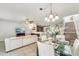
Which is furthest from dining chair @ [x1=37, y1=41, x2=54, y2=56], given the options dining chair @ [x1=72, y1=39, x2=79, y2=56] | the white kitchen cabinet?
the white kitchen cabinet

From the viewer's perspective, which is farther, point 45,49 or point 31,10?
point 45,49

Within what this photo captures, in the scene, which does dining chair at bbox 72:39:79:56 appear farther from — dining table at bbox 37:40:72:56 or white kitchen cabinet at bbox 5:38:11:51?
white kitchen cabinet at bbox 5:38:11:51

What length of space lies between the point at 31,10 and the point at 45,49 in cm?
74

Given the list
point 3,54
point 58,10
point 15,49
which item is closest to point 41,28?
point 58,10

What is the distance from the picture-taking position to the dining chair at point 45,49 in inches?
76.9

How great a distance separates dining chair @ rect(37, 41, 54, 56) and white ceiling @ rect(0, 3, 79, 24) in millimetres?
438

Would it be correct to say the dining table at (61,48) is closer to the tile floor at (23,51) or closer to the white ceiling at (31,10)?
the tile floor at (23,51)

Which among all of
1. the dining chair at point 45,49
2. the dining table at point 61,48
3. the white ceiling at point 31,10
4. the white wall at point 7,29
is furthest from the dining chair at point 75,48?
the white wall at point 7,29

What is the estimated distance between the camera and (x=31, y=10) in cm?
188

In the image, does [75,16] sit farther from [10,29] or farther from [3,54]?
[3,54]

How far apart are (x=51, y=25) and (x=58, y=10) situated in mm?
283

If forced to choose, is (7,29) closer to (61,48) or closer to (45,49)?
(45,49)

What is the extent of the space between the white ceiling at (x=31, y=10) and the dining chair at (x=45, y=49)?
1.44 ft

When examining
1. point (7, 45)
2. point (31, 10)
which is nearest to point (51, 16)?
point (31, 10)
